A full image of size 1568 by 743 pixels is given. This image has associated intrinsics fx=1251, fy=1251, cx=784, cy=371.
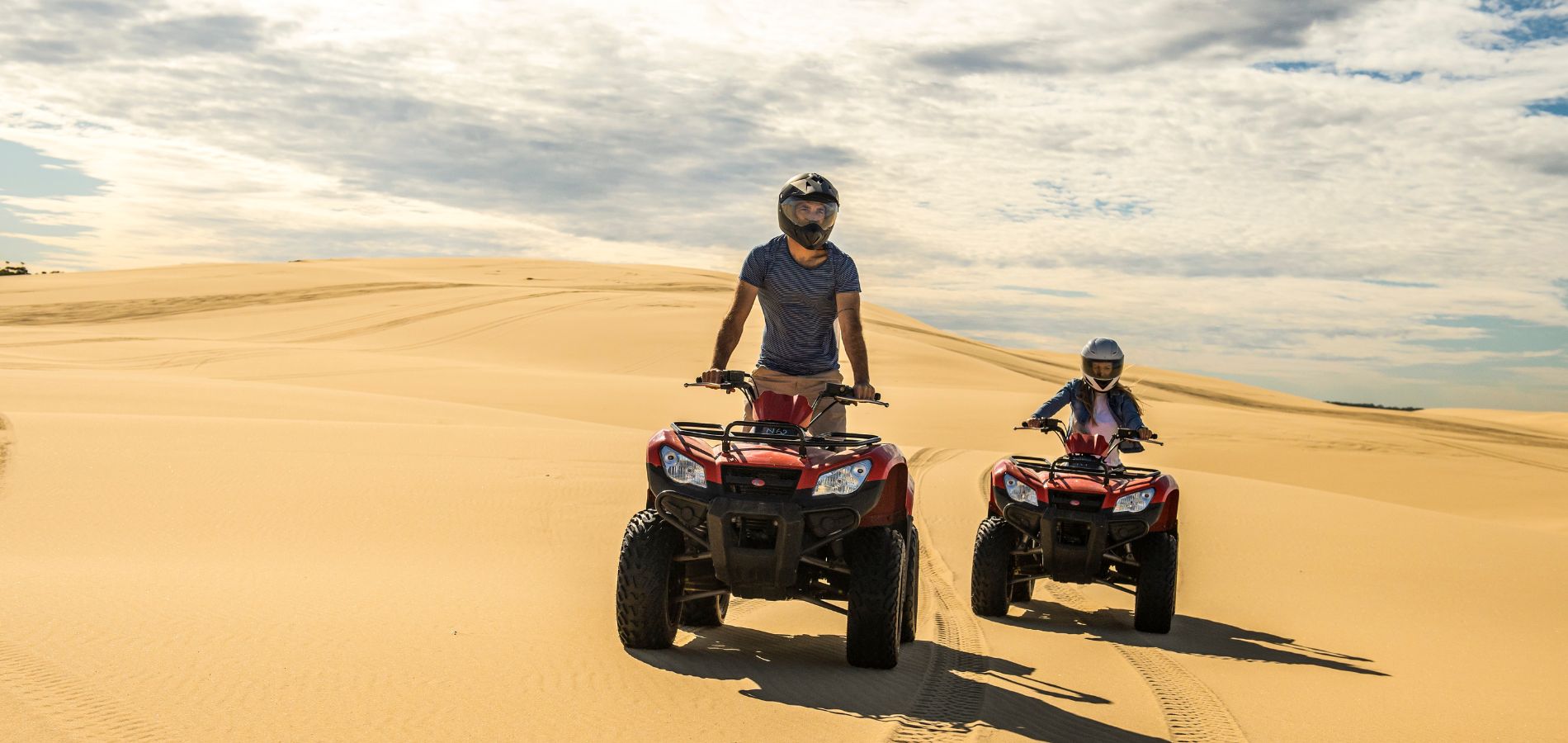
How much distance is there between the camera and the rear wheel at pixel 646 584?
573 centimetres

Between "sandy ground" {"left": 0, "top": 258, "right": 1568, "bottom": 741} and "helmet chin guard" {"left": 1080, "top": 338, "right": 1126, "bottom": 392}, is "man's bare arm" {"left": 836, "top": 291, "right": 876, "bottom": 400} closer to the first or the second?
"sandy ground" {"left": 0, "top": 258, "right": 1568, "bottom": 741}

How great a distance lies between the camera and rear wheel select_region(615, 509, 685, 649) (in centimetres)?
573

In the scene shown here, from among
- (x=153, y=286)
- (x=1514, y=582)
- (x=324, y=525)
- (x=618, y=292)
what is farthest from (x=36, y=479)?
(x=153, y=286)

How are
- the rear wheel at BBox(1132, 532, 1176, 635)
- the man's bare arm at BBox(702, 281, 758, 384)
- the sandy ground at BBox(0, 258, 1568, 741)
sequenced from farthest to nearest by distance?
the rear wheel at BBox(1132, 532, 1176, 635)
the man's bare arm at BBox(702, 281, 758, 384)
the sandy ground at BBox(0, 258, 1568, 741)

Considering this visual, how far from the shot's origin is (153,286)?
54.6 meters

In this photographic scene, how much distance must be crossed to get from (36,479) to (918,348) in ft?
110

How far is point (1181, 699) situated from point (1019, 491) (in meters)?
2.51

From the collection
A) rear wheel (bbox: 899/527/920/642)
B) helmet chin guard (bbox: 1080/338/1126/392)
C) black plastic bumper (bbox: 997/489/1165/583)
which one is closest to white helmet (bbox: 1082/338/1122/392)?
helmet chin guard (bbox: 1080/338/1126/392)

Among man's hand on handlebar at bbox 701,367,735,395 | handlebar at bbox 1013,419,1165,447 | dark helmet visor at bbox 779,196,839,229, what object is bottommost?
handlebar at bbox 1013,419,1165,447

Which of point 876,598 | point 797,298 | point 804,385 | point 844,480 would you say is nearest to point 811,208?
point 797,298

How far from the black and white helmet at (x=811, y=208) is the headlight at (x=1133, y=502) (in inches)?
119

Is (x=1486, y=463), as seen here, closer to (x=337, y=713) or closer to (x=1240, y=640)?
(x=1240, y=640)

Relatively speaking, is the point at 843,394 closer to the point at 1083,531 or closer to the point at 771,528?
the point at 771,528

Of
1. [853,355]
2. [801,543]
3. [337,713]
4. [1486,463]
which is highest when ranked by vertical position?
[853,355]
